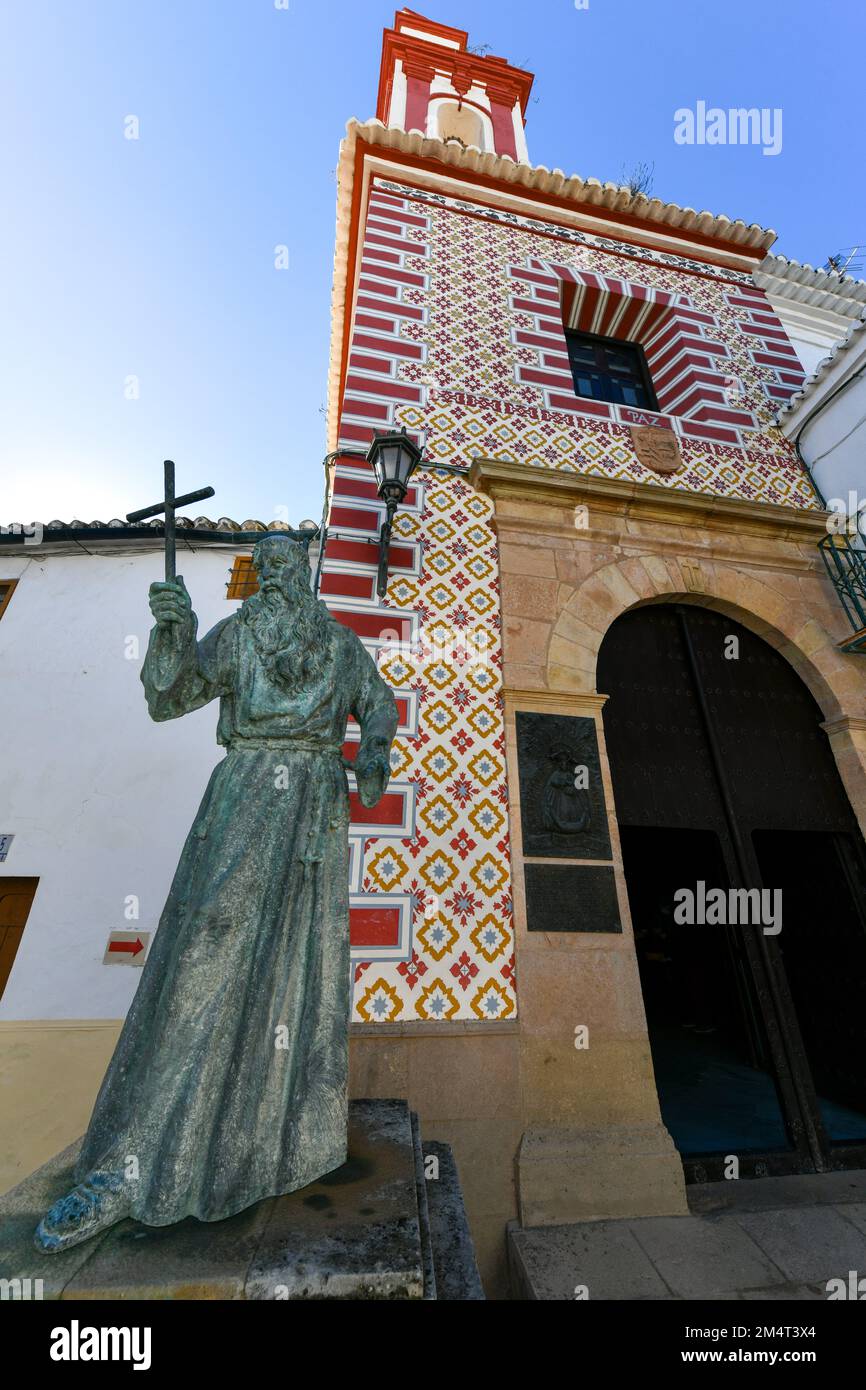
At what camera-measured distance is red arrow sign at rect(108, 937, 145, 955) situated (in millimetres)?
4605

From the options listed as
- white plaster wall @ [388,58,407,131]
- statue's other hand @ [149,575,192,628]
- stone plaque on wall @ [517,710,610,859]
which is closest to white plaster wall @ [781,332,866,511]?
stone plaque on wall @ [517,710,610,859]

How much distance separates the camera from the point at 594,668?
4.24 metres

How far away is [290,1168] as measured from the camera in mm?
1693

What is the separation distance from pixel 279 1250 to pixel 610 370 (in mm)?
7607

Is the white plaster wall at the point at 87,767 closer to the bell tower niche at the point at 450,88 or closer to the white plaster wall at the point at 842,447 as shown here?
the white plaster wall at the point at 842,447

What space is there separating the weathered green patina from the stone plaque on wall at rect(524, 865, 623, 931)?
1788 millimetres

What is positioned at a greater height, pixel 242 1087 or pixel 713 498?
pixel 713 498

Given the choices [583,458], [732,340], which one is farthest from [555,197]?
[583,458]

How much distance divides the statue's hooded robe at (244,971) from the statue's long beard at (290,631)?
0.03 m

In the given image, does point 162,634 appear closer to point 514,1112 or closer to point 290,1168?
point 290,1168

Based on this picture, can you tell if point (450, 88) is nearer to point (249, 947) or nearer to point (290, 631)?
point (290, 631)

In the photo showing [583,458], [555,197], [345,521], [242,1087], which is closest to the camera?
[242,1087]

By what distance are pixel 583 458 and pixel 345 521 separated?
2.32 m

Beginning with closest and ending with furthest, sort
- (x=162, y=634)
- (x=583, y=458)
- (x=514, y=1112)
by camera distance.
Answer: (x=162, y=634) → (x=514, y=1112) → (x=583, y=458)
